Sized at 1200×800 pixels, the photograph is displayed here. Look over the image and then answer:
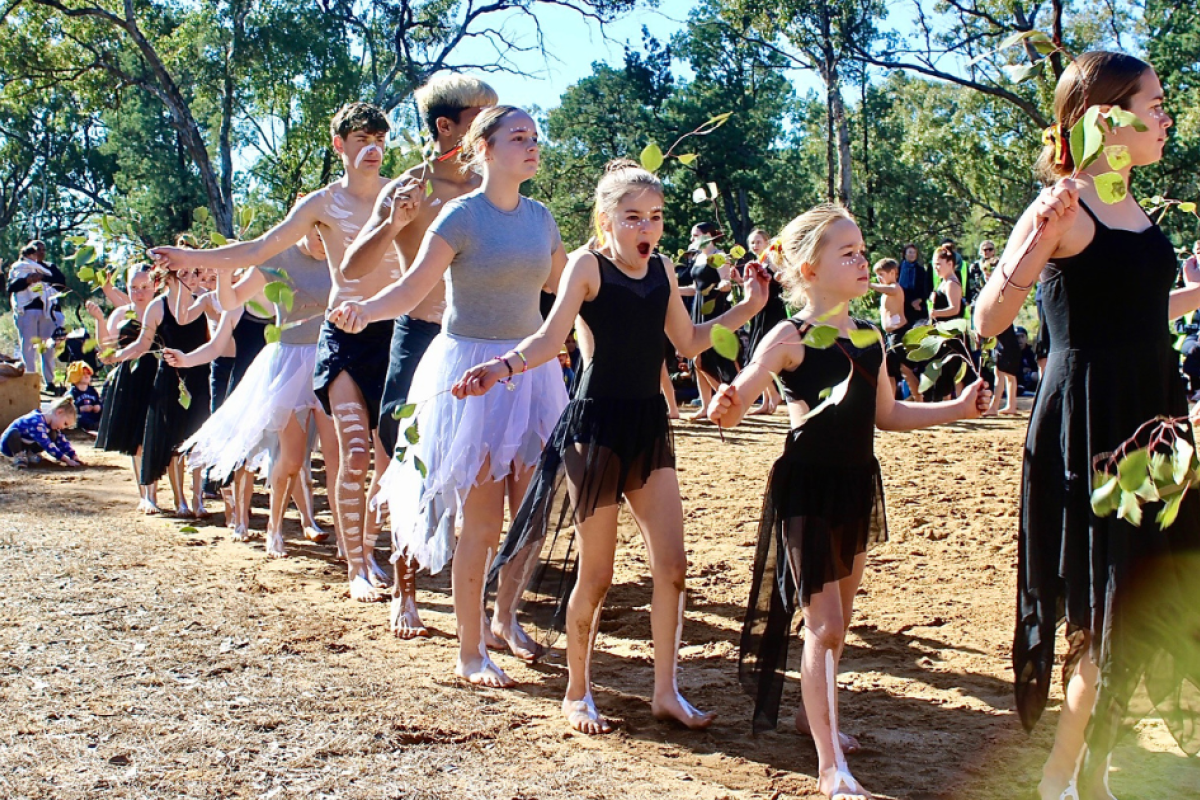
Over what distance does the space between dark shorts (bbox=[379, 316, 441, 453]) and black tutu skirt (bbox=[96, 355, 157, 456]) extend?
14.2 feet

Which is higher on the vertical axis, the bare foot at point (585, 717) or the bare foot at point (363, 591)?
the bare foot at point (363, 591)

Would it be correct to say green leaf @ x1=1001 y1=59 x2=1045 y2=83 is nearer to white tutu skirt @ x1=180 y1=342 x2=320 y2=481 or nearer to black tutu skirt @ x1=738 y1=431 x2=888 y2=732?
black tutu skirt @ x1=738 y1=431 x2=888 y2=732

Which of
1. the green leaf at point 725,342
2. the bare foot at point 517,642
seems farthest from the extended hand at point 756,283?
the bare foot at point 517,642

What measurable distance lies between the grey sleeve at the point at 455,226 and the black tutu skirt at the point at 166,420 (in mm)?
4670

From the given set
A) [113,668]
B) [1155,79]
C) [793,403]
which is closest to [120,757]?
[113,668]

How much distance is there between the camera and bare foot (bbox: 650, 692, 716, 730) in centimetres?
384

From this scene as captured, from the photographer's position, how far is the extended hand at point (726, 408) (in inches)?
123

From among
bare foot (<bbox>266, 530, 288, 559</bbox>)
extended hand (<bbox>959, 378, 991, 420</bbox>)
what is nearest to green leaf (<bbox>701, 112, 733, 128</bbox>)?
extended hand (<bbox>959, 378, 991, 420</bbox>)

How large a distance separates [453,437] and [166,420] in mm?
4596

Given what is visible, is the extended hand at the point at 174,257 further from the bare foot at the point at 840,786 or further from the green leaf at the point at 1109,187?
the green leaf at the point at 1109,187

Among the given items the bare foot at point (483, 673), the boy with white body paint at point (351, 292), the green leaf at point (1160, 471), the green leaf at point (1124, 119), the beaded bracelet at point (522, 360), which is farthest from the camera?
the boy with white body paint at point (351, 292)

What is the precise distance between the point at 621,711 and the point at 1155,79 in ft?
8.56

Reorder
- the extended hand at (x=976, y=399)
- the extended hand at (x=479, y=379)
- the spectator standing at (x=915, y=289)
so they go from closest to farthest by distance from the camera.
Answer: the extended hand at (x=976, y=399), the extended hand at (x=479, y=379), the spectator standing at (x=915, y=289)

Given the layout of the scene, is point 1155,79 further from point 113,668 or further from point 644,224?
point 113,668
